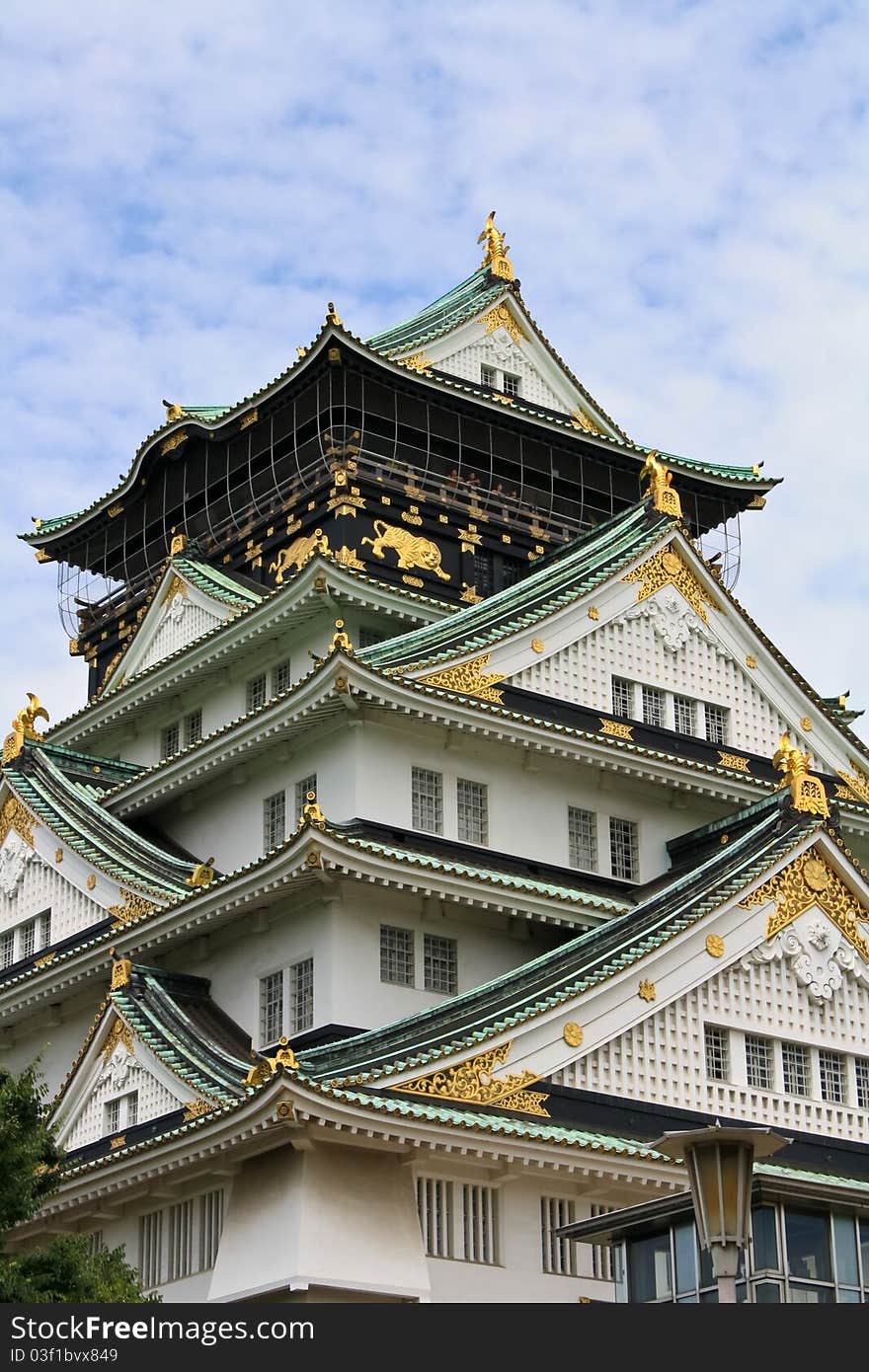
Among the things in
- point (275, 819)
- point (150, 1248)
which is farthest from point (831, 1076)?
point (150, 1248)

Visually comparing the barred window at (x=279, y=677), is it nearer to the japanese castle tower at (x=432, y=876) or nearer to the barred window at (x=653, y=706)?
the japanese castle tower at (x=432, y=876)

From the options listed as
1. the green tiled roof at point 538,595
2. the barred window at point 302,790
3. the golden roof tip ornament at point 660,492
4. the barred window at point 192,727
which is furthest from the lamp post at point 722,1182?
the barred window at point 192,727

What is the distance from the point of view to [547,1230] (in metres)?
33.1

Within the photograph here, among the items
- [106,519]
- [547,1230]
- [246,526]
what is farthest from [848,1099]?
[106,519]

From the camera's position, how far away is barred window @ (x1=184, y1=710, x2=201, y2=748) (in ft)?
152

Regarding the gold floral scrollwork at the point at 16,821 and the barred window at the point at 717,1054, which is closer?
the barred window at the point at 717,1054

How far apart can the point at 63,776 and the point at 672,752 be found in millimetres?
13010

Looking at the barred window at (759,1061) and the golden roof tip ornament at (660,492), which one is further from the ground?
the golden roof tip ornament at (660,492)

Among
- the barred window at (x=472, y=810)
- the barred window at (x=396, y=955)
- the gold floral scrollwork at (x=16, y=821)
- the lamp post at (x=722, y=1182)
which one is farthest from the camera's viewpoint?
the gold floral scrollwork at (x=16, y=821)

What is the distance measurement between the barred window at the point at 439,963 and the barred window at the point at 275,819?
408 cm

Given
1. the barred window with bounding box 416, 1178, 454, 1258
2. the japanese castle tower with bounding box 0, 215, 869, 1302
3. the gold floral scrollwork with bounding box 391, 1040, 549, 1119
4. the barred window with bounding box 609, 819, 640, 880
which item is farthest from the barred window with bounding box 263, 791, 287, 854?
the barred window with bounding box 416, 1178, 454, 1258

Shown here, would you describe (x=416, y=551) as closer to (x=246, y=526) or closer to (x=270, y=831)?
(x=246, y=526)

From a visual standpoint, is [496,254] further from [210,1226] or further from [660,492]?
[210,1226]

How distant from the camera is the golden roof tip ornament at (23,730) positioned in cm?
4659
